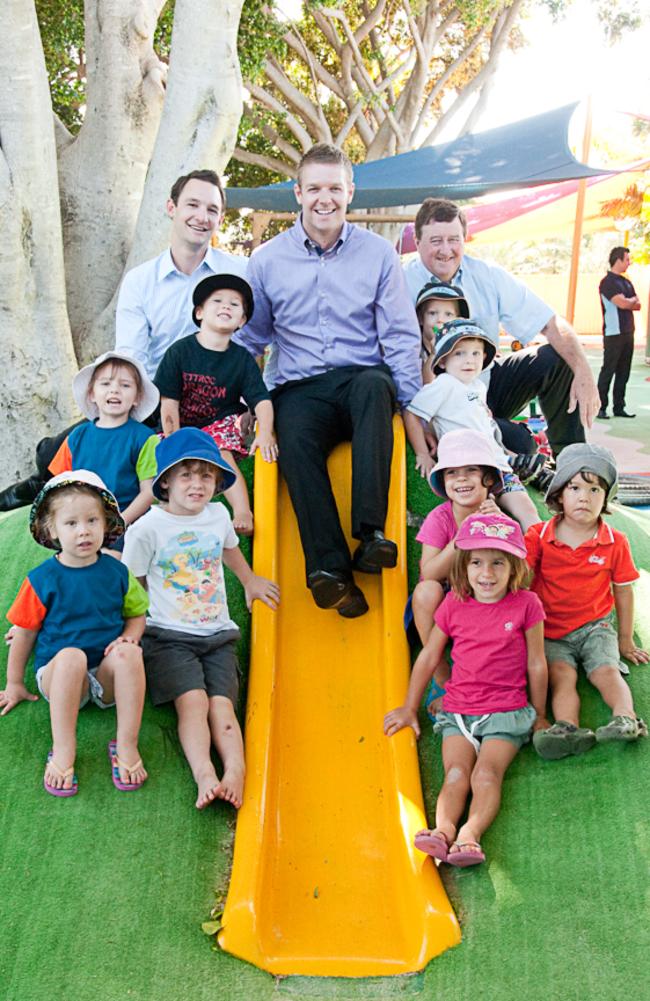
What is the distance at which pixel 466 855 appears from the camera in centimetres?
261

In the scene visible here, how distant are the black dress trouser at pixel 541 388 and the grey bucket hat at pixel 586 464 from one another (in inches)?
64.8

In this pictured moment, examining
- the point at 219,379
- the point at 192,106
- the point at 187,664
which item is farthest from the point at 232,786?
the point at 192,106

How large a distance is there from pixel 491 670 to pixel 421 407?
56.5 inches

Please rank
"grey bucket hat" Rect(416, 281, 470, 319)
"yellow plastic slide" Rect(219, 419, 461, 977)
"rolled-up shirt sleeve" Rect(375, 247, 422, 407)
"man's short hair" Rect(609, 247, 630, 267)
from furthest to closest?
"man's short hair" Rect(609, 247, 630, 267)
"grey bucket hat" Rect(416, 281, 470, 319)
"rolled-up shirt sleeve" Rect(375, 247, 422, 407)
"yellow plastic slide" Rect(219, 419, 461, 977)

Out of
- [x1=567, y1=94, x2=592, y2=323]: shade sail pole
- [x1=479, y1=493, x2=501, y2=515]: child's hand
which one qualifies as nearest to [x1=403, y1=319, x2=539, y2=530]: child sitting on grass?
[x1=479, y1=493, x2=501, y2=515]: child's hand

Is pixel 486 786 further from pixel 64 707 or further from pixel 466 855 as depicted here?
pixel 64 707

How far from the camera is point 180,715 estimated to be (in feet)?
10.1

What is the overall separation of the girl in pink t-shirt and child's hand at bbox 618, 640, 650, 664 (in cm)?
45

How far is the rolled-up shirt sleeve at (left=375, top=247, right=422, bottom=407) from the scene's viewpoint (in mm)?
4184

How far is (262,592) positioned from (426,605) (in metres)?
0.67

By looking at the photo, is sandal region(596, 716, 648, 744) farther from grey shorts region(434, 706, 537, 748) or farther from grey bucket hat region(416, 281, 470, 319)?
grey bucket hat region(416, 281, 470, 319)

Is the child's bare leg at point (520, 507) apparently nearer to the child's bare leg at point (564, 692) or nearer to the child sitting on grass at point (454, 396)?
the child sitting on grass at point (454, 396)

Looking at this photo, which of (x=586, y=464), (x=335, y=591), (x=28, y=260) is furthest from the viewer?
(x=28, y=260)

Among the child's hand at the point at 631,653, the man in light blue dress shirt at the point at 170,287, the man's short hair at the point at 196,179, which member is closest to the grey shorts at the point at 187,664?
the child's hand at the point at 631,653
